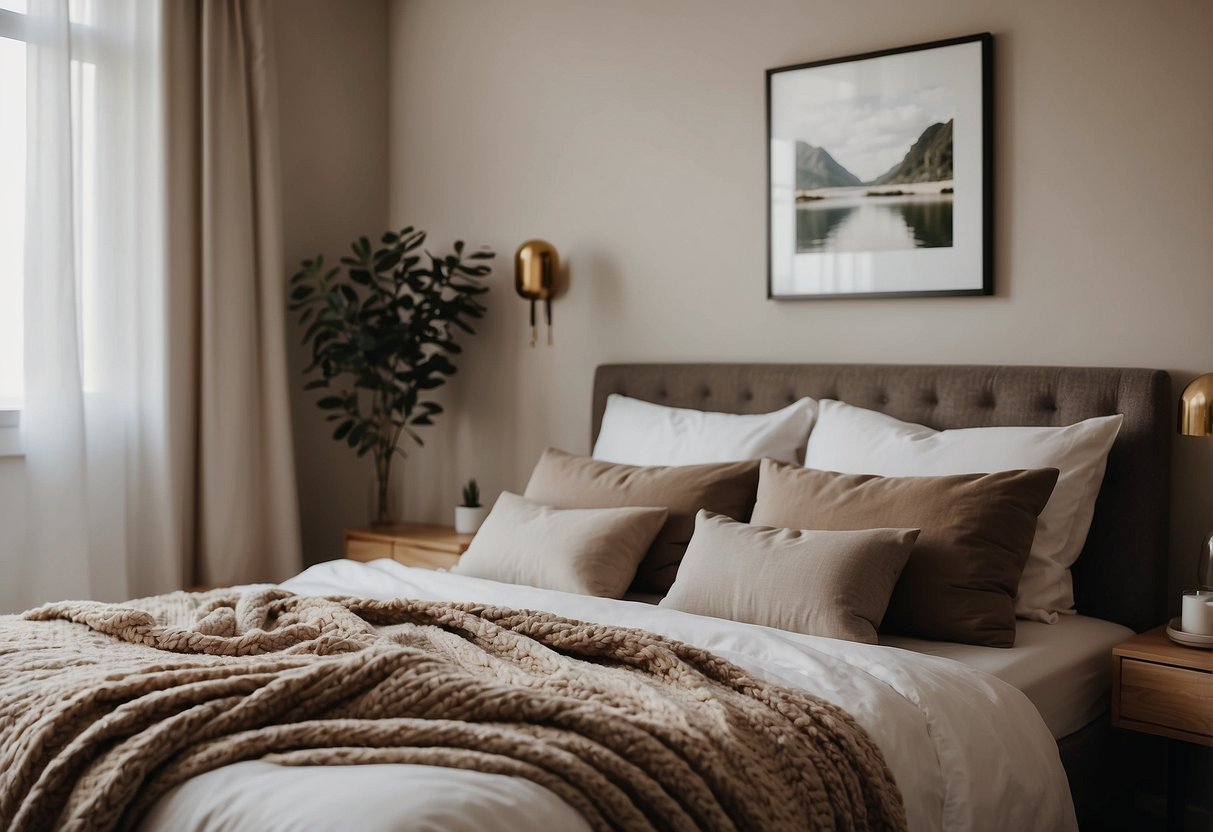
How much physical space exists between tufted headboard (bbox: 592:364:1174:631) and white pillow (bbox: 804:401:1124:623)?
0.07 metres

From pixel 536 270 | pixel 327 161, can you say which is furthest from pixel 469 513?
pixel 327 161

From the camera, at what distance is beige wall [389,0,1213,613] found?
2809mm

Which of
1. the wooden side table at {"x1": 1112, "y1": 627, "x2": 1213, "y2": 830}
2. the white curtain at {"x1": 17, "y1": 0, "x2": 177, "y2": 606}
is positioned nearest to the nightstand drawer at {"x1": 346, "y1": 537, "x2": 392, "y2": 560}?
the white curtain at {"x1": 17, "y1": 0, "x2": 177, "y2": 606}

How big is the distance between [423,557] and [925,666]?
6.83 ft

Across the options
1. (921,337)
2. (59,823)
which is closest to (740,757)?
(59,823)

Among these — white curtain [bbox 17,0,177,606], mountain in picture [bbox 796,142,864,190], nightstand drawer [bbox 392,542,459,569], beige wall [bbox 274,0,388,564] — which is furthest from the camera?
beige wall [bbox 274,0,388,564]

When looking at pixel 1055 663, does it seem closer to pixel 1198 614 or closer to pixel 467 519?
pixel 1198 614

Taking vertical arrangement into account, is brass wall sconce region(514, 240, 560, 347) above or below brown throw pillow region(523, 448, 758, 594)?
above

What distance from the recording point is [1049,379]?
2863 mm

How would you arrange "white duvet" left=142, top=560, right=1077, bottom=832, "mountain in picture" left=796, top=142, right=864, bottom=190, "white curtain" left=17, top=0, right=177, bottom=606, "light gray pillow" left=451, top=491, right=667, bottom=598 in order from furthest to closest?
"white curtain" left=17, top=0, right=177, bottom=606
"mountain in picture" left=796, top=142, right=864, bottom=190
"light gray pillow" left=451, top=491, right=667, bottom=598
"white duvet" left=142, top=560, right=1077, bottom=832

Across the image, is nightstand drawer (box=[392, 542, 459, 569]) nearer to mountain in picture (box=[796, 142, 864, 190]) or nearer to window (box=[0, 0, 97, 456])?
window (box=[0, 0, 97, 456])

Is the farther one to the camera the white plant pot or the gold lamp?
the white plant pot

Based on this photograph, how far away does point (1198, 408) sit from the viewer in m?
2.45

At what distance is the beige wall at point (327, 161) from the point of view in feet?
13.9
